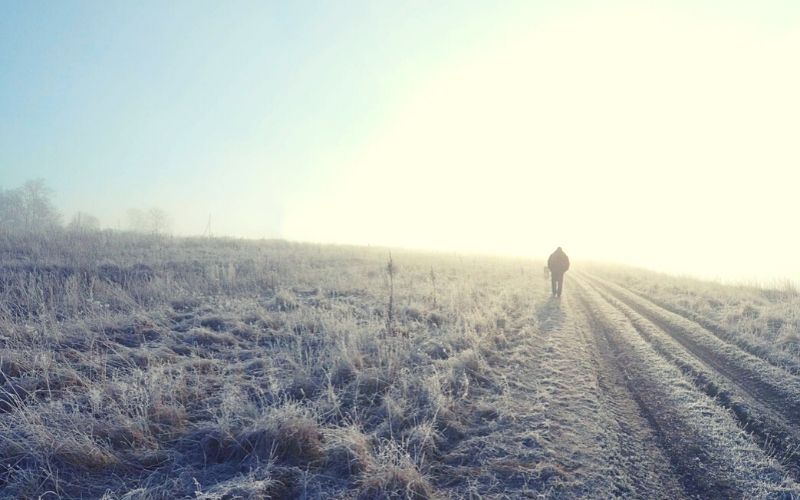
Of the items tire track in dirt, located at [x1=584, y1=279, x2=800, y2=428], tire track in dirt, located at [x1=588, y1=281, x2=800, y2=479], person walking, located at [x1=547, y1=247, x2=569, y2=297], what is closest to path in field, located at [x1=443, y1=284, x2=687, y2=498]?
tire track in dirt, located at [x1=588, y1=281, x2=800, y2=479]

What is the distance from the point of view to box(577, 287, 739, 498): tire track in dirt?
12.3ft

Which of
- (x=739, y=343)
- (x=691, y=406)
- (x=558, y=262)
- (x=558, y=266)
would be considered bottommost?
(x=691, y=406)

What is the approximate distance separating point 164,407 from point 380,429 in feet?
9.31

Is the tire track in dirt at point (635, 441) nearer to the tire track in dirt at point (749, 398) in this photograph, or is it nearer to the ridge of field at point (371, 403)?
Answer: the ridge of field at point (371, 403)

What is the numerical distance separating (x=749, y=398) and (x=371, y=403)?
6415 mm

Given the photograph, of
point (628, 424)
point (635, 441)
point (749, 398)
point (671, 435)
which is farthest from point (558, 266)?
point (635, 441)

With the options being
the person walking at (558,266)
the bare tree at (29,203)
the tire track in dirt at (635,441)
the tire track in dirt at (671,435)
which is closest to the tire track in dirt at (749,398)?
the tire track in dirt at (671,435)

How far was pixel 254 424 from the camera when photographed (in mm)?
4207

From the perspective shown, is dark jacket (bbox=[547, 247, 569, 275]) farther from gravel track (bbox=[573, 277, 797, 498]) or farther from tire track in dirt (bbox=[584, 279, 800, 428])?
tire track in dirt (bbox=[584, 279, 800, 428])

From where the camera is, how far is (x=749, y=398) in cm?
598

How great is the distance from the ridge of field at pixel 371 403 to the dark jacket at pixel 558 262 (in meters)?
6.43

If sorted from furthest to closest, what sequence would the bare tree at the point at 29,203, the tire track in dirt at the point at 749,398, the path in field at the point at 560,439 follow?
the bare tree at the point at 29,203 < the tire track in dirt at the point at 749,398 < the path in field at the point at 560,439

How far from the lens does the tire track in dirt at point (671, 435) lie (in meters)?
3.76

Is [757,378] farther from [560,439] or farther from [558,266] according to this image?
[558,266]
